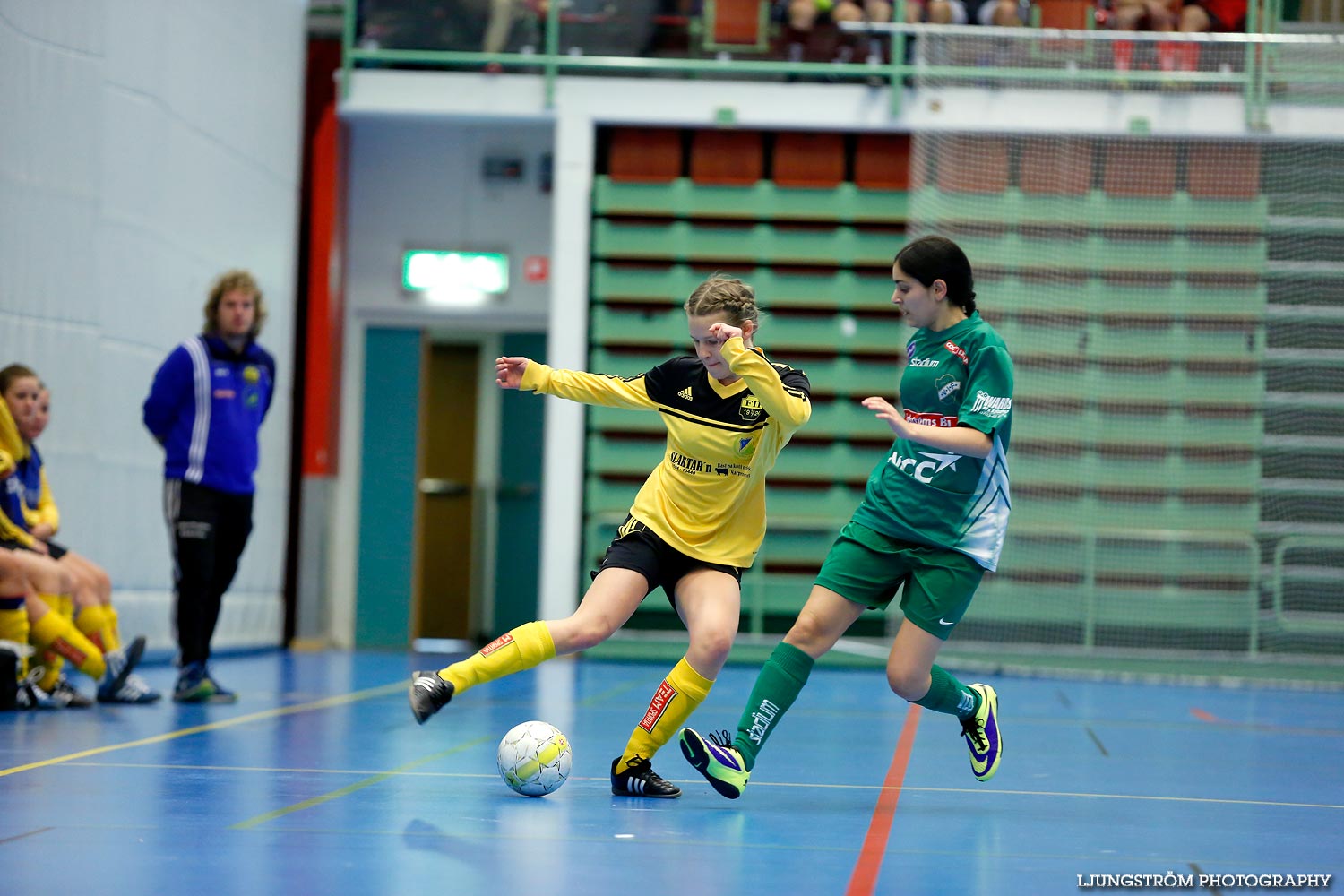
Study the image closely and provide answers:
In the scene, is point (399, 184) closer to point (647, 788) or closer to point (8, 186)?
point (8, 186)

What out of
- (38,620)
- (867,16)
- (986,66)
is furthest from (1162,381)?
(38,620)

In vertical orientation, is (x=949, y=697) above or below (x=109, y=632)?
above

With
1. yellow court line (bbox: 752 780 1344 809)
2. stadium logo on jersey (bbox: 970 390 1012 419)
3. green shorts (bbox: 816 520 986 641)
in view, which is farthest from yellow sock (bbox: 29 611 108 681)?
stadium logo on jersey (bbox: 970 390 1012 419)

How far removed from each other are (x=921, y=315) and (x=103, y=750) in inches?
118

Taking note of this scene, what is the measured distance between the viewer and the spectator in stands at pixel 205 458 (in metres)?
6.58

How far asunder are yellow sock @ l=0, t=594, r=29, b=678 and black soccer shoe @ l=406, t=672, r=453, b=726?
3019 millimetres

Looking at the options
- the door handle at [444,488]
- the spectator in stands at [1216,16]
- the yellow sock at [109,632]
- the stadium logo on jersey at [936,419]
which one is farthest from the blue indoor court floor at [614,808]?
the spectator in stands at [1216,16]

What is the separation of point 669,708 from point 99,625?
3803 mm

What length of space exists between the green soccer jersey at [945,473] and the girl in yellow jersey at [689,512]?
351 mm

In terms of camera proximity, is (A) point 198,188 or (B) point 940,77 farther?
(B) point 940,77

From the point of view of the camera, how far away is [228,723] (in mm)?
5758

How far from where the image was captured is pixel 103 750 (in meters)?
4.70

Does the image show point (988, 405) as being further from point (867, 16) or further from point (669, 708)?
point (867, 16)

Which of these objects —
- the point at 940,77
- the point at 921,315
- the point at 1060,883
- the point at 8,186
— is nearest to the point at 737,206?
the point at 940,77
